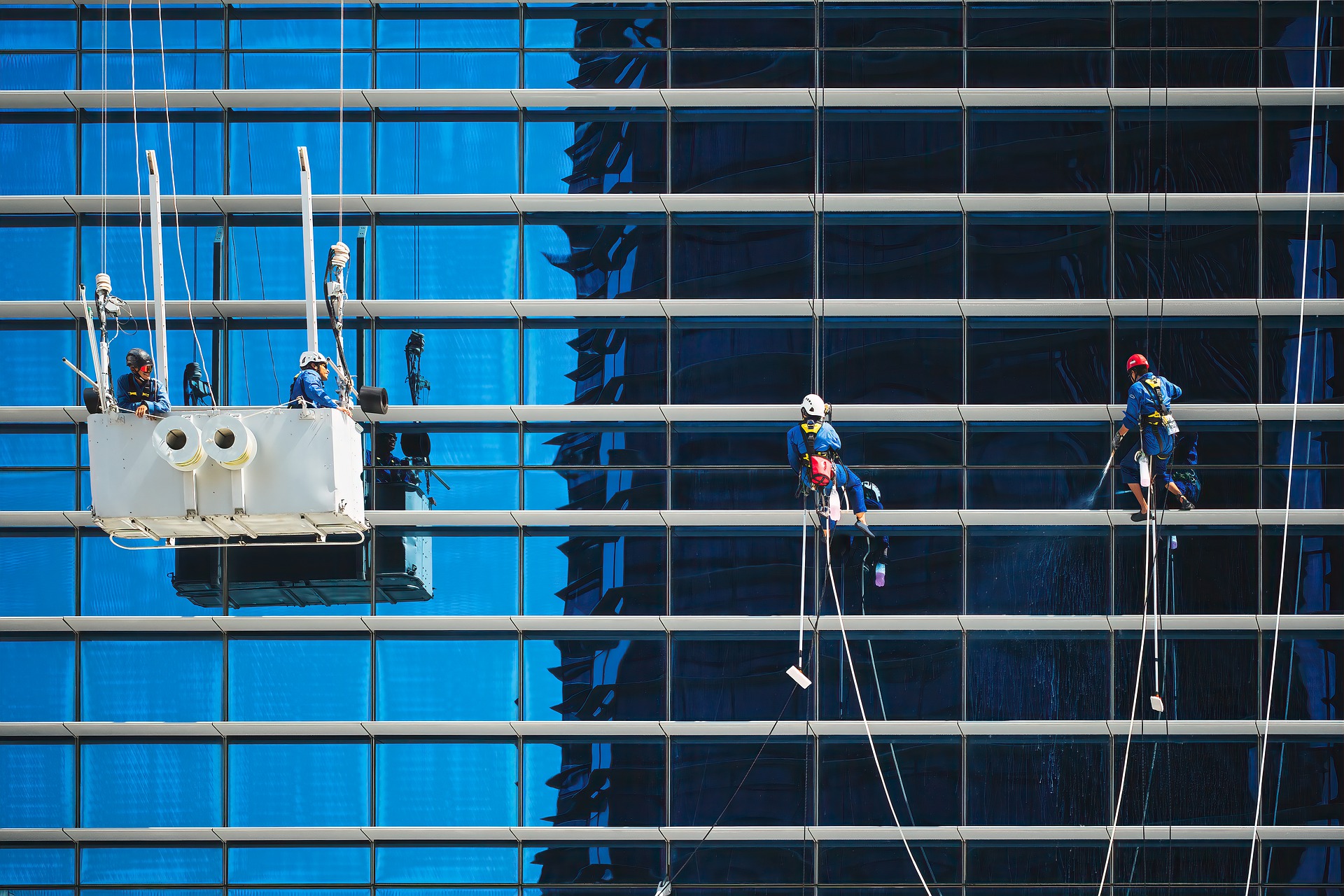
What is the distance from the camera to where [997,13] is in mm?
21531

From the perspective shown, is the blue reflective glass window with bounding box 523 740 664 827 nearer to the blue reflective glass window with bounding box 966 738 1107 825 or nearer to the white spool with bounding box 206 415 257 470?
the blue reflective glass window with bounding box 966 738 1107 825

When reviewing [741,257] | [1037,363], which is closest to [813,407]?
[741,257]

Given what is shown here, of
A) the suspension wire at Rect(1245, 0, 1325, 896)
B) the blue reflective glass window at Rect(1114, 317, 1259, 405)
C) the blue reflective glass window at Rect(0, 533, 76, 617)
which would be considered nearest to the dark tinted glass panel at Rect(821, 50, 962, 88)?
the blue reflective glass window at Rect(1114, 317, 1259, 405)

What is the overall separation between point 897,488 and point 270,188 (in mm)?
9403

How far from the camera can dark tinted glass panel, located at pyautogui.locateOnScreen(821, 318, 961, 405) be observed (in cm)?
2098

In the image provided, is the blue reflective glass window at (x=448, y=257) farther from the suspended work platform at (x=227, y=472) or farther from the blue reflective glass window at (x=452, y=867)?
the blue reflective glass window at (x=452, y=867)

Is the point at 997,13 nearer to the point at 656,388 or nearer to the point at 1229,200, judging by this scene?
the point at 1229,200

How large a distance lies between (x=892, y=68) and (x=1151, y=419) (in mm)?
6103

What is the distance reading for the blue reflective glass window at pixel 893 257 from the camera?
834 inches

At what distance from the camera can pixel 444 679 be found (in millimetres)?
20625

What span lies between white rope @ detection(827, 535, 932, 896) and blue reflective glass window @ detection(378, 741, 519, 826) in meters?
4.51

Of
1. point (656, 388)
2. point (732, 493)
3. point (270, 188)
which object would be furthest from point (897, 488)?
point (270, 188)

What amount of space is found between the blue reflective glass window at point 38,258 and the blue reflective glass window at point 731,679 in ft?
31.7

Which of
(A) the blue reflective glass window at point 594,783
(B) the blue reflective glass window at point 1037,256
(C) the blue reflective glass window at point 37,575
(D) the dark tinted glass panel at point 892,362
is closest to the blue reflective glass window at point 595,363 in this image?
(D) the dark tinted glass panel at point 892,362
